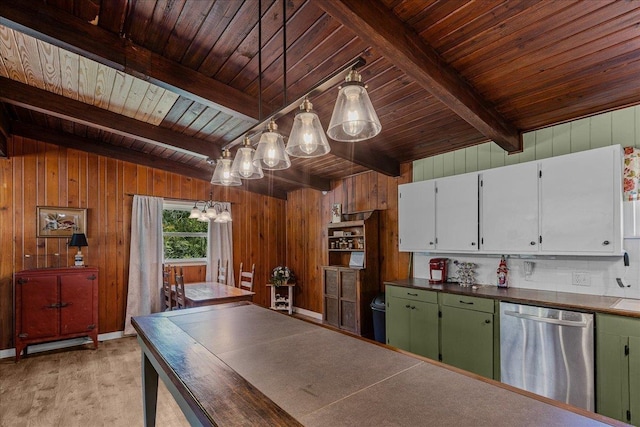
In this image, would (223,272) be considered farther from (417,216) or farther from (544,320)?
(544,320)

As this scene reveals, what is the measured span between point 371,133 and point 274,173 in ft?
12.5

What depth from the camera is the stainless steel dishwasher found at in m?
2.31

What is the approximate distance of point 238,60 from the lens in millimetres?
2512

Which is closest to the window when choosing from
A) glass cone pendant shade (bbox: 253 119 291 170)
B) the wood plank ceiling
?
the wood plank ceiling

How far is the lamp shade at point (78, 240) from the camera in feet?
14.1

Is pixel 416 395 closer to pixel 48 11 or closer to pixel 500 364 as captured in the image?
pixel 500 364

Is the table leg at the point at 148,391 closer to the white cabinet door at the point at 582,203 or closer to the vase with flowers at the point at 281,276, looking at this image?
the white cabinet door at the point at 582,203

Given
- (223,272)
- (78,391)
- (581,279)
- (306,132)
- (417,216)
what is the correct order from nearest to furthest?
1. (306,132)
2. (581,279)
3. (78,391)
4. (417,216)
5. (223,272)

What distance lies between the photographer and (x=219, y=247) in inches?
226

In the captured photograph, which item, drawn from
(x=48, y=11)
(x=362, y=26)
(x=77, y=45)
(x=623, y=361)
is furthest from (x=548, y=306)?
(x=48, y=11)

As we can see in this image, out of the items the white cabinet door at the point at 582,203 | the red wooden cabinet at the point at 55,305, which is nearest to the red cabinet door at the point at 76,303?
the red wooden cabinet at the point at 55,305

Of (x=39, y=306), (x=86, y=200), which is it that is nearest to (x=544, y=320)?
(x=39, y=306)

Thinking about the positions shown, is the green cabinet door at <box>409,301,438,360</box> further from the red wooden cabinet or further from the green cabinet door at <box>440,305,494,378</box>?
the red wooden cabinet

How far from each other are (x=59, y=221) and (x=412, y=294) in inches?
184
